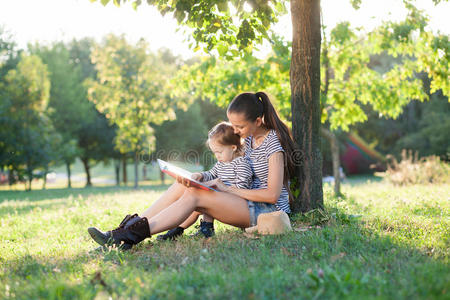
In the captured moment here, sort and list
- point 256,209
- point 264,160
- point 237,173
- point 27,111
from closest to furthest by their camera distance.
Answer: point 256,209
point 264,160
point 237,173
point 27,111

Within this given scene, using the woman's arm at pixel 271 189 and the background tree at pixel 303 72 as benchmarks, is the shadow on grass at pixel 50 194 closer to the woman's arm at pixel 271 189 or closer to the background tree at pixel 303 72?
the background tree at pixel 303 72

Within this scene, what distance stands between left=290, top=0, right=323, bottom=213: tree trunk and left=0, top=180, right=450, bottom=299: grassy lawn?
0.43 meters

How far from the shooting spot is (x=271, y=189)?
4.32m

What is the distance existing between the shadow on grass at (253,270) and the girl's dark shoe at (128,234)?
13cm

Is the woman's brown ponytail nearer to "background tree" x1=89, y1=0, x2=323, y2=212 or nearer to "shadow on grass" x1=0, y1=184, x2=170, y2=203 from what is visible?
"background tree" x1=89, y1=0, x2=323, y2=212

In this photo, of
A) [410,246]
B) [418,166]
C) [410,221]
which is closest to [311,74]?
[410,221]

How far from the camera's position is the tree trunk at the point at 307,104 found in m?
5.37

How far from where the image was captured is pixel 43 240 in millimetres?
5449

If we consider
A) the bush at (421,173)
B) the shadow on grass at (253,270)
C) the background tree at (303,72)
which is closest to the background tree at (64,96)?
the bush at (421,173)

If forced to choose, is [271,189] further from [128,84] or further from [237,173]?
[128,84]

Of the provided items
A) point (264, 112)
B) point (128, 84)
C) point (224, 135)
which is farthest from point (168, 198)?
point (128, 84)

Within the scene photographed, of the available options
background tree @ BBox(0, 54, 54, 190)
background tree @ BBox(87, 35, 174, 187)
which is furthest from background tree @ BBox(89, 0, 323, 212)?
background tree @ BBox(0, 54, 54, 190)

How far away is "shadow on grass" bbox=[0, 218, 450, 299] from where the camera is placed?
265cm

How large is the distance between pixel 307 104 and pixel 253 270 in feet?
9.57
